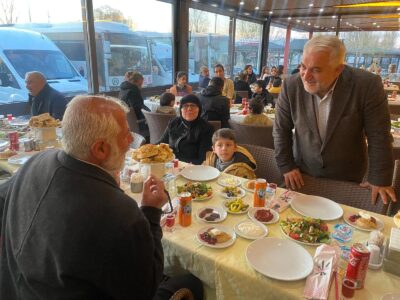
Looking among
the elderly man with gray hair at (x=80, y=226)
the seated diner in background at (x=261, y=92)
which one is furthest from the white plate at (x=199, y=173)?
the seated diner in background at (x=261, y=92)

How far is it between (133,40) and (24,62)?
212cm

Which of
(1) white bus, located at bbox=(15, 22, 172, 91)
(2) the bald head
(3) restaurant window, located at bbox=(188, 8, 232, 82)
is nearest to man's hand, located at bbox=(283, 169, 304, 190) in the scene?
(2) the bald head

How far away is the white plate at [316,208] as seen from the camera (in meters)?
1.47

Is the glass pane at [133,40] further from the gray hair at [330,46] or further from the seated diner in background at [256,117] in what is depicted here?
the gray hair at [330,46]

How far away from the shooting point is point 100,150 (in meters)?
0.96

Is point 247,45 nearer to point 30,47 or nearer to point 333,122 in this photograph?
point 30,47

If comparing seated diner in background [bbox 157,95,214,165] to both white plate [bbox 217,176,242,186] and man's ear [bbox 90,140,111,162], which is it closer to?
white plate [bbox 217,176,242,186]

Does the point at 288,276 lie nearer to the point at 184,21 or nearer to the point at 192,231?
the point at 192,231

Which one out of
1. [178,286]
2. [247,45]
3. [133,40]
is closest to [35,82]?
[133,40]

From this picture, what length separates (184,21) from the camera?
647 centimetres

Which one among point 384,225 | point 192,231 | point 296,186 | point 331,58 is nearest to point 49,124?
point 192,231

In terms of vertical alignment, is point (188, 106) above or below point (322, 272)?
above

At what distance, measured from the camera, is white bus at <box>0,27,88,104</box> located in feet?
13.1

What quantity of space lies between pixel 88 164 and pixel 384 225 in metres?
1.33
